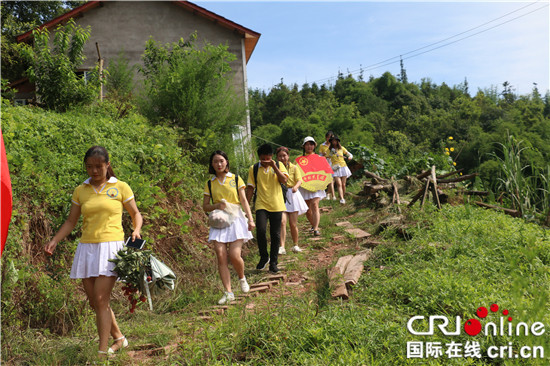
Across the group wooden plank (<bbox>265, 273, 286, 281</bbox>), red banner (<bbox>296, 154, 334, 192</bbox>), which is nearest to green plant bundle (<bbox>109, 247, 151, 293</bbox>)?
wooden plank (<bbox>265, 273, 286, 281</bbox>)

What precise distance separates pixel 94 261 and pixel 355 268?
3.42 m

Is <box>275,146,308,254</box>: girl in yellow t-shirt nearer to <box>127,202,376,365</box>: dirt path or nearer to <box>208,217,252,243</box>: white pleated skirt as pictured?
<box>127,202,376,365</box>: dirt path

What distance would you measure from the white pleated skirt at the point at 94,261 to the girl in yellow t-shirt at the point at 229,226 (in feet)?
5.45

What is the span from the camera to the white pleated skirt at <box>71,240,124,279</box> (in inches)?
157

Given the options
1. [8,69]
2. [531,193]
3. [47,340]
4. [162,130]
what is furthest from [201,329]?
[8,69]

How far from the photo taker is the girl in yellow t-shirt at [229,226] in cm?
553

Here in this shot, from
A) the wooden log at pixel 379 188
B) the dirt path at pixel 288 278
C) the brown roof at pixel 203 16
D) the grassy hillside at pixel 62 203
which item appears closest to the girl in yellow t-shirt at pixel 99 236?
the dirt path at pixel 288 278

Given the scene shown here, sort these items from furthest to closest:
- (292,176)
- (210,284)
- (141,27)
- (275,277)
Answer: (141,27)
(292,176)
(210,284)
(275,277)

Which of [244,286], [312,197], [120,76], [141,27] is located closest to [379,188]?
[312,197]

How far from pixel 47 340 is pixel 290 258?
3.85 meters

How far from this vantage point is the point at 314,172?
8.52 m

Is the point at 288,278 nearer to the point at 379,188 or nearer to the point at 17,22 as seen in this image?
the point at 379,188

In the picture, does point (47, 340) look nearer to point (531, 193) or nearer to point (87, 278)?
point (87, 278)

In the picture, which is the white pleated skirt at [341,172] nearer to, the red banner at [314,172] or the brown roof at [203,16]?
the red banner at [314,172]
